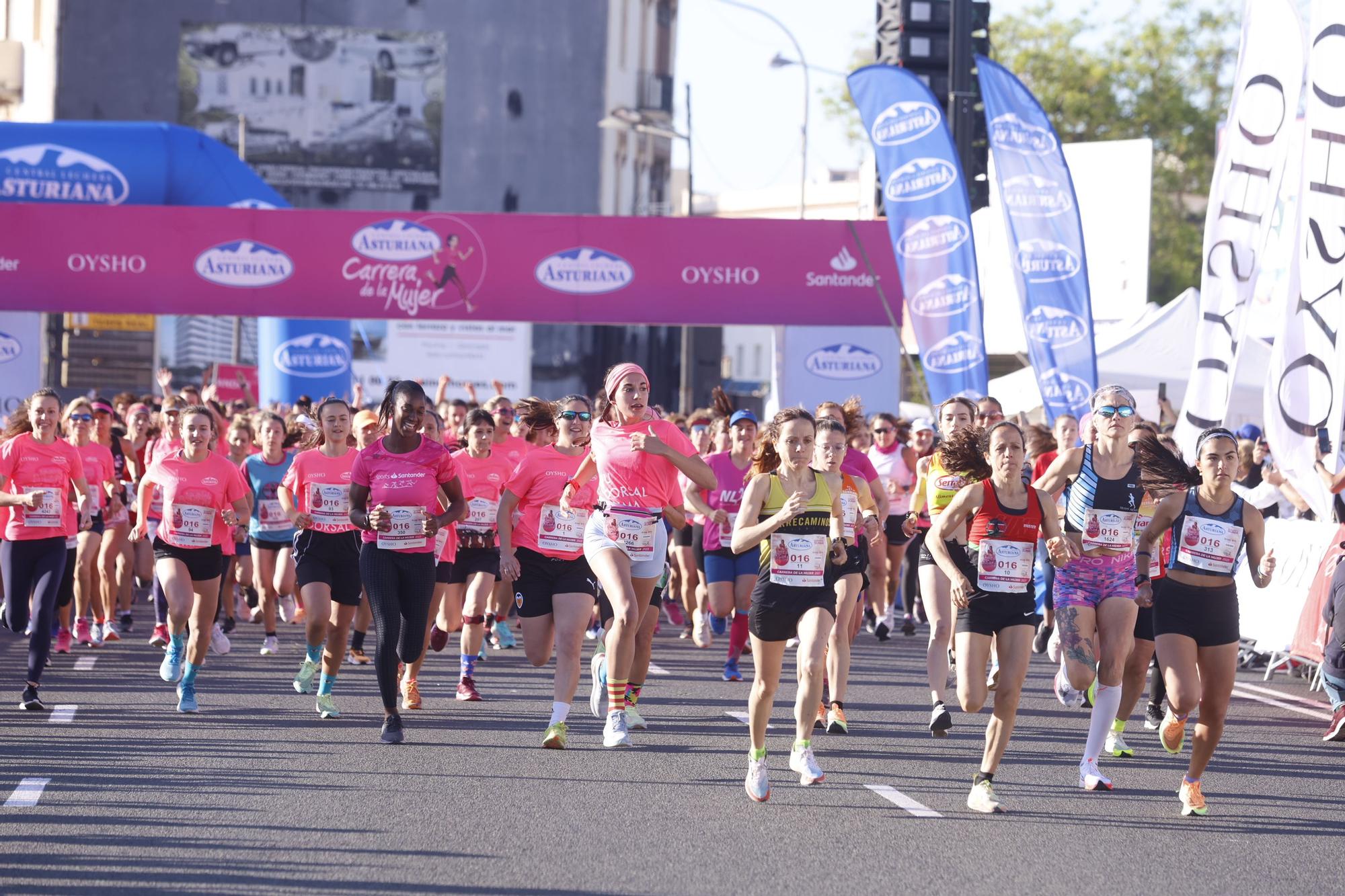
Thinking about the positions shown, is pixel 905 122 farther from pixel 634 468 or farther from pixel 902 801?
pixel 902 801

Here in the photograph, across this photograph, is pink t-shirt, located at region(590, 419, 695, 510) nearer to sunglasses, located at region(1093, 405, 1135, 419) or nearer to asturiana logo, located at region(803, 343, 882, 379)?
sunglasses, located at region(1093, 405, 1135, 419)

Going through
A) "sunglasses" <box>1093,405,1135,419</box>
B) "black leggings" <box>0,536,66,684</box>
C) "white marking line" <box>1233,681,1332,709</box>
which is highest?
"sunglasses" <box>1093,405,1135,419</box>

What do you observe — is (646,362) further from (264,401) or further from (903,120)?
(903,120)

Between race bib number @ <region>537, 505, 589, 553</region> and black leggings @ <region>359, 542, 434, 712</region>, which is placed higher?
race bib number @ <region>537, 505, 589, 553</region>

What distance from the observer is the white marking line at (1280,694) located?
12445mm

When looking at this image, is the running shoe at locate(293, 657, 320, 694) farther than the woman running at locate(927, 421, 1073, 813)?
Yes

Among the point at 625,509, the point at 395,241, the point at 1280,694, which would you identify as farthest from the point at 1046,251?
the point at 395,241

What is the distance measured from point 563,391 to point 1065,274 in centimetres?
2929

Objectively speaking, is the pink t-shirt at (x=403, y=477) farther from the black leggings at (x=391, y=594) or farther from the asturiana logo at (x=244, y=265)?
the asturiana logo at (x=244, y=265)

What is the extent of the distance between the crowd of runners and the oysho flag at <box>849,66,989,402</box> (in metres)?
3.84

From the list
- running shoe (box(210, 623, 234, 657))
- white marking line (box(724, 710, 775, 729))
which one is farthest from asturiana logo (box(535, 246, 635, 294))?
white marking line (box(724, 710, 775, 729))

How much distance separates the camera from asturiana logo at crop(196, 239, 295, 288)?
23.3 meters

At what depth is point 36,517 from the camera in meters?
11.0

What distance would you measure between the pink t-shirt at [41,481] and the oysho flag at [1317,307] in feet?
25.6
